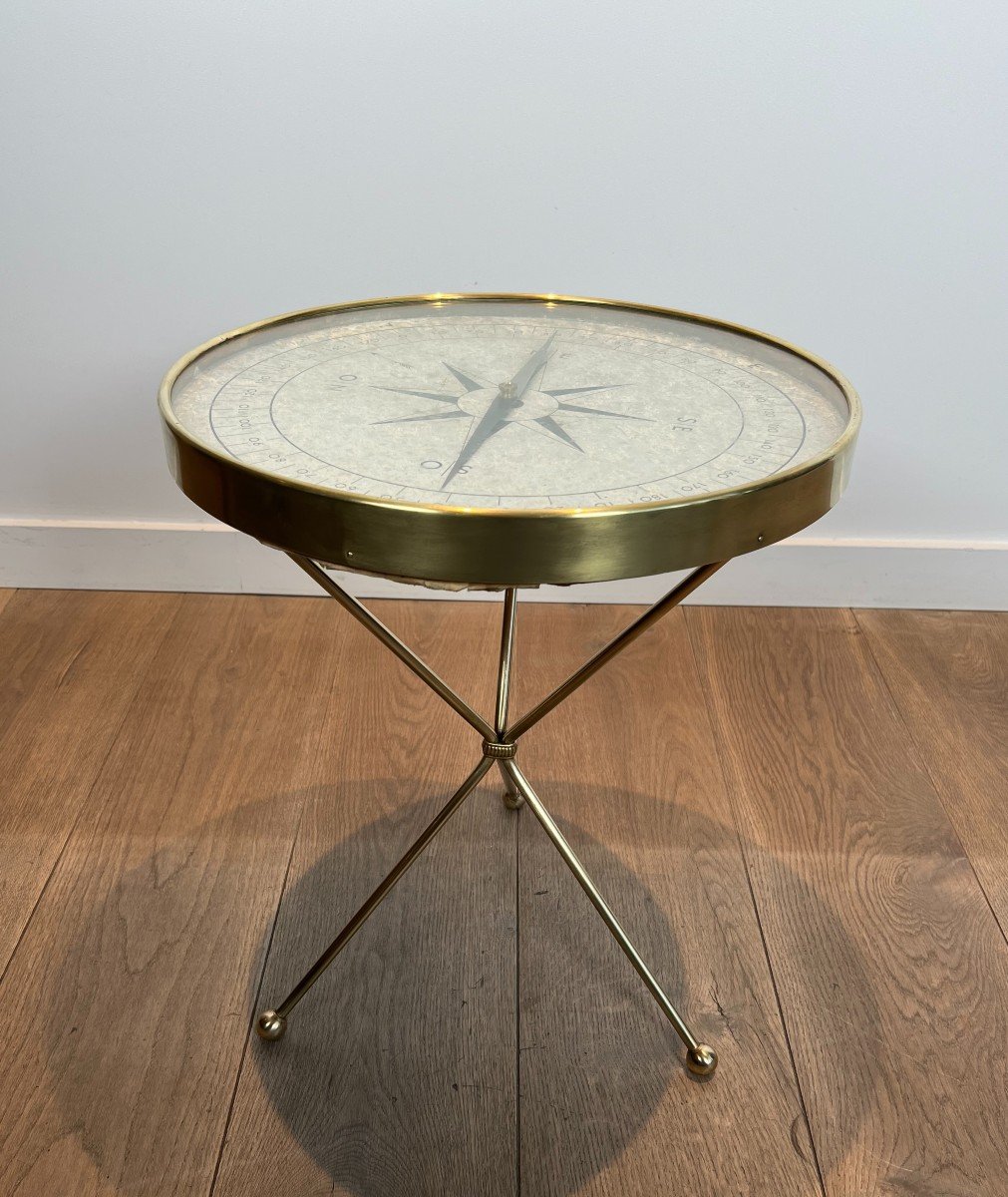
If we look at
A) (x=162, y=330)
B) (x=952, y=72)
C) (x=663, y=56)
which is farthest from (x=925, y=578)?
(x=162, y=330)

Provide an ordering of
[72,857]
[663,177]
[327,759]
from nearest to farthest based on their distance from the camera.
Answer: [72,857] < [327,759] < [663,177]

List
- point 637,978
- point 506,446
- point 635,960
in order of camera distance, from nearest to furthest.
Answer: point 506,446 < point 635,960 < point 637,978

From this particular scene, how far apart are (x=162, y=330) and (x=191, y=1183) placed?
1.35 m

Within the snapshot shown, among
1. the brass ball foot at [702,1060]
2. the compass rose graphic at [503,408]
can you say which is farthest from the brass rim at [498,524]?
the brass ball foot at [702,1060]

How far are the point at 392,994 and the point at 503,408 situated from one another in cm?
67

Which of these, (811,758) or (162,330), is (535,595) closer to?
(811,758)

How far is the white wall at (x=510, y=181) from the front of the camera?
1.85 m

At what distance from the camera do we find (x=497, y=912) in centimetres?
150

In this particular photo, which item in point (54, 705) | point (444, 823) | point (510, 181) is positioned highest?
point (510, 181)

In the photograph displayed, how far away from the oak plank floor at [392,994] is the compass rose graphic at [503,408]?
0.65m

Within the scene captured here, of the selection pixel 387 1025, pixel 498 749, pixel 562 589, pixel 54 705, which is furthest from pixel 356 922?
pixel 562 589

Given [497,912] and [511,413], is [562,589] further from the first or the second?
[511,413]

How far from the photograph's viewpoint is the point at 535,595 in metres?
2.24

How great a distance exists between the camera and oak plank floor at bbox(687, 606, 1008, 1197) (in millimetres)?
1225
